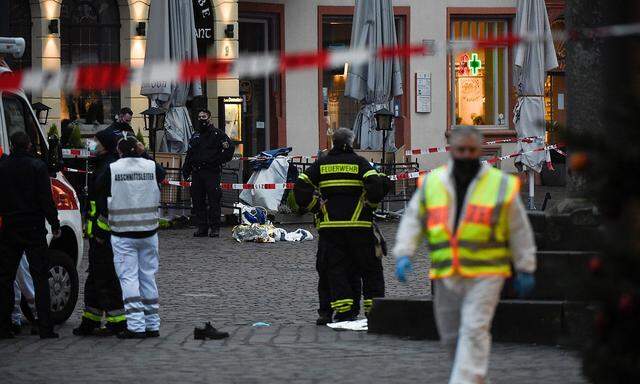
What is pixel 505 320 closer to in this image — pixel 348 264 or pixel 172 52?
pixel 348 264

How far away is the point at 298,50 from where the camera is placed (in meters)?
32.9

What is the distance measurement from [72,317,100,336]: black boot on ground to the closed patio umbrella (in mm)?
14983

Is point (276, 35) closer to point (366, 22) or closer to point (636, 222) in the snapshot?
point (366, 22)

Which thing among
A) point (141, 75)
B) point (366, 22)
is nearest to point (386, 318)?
point (141, 75)

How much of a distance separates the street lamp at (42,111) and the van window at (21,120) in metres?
13.4

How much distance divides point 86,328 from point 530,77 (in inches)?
634

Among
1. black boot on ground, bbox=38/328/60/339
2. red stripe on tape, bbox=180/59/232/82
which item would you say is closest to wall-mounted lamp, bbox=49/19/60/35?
black boot on ground, bbox=38/328/60/339

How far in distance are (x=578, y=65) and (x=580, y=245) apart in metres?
1.45

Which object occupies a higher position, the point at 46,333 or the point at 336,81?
the point at 336,81

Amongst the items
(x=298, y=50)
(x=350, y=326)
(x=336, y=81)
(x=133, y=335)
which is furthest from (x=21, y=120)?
(x=336, y=81)

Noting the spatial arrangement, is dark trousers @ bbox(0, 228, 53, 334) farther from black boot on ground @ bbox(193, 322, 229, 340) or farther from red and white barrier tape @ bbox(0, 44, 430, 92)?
red and white barrier tape @ bbox(0, 44, 430, 92)

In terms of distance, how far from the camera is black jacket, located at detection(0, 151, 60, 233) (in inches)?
487

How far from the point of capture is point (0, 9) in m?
17.2

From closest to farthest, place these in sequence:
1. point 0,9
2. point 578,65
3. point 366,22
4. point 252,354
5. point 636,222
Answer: point 636,222, point 252,354, point 578,65, point 0,9, point 366,22
